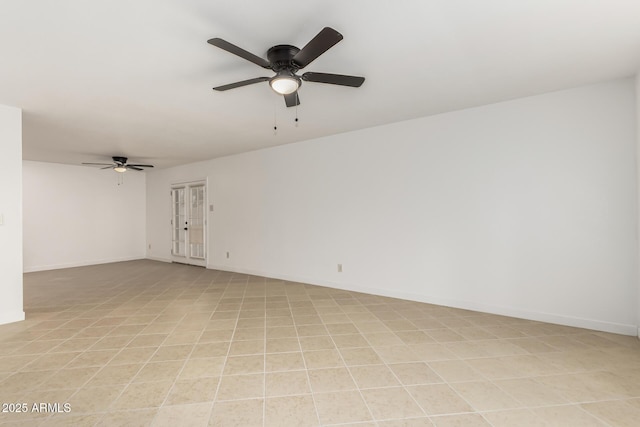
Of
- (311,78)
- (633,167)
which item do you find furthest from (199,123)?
(633,167)

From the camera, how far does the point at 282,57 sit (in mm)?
2160

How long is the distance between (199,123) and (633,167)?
5063 millimetres

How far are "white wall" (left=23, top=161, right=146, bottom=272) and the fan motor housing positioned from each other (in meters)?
7.42

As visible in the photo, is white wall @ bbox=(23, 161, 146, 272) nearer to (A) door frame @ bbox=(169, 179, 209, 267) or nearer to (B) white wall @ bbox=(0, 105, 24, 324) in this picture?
(A) door frame @ bbox=(169, 179, 209, 267)

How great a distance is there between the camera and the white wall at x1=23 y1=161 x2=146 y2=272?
6477 mm

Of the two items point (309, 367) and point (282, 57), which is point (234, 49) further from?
point (309, 367)

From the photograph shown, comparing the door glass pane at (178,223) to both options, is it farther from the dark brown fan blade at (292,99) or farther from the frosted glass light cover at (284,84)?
the frosted glass light cover at (284,84)

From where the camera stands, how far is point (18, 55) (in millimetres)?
2312

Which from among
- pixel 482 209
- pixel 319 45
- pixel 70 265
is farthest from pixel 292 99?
pixel 70 265

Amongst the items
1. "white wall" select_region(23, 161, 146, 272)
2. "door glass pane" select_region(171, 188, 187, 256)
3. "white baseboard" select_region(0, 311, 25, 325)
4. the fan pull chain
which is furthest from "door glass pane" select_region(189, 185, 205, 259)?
"white baseboard" select_region(0, 311, 25, 325)

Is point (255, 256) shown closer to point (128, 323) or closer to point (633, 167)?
point (128, 323)

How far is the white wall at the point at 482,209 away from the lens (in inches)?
118

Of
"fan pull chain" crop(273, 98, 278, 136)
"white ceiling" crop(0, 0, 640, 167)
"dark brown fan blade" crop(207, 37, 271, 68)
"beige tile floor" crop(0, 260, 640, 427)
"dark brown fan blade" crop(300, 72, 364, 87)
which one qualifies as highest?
"fan pull chain" crop(273, 98, 278, 136)

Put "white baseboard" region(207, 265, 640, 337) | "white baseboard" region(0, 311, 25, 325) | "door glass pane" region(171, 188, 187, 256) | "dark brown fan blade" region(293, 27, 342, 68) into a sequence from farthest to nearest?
"door glass pane" region(171, 188, 187, 256), "white baseboard" region(0, 311, 25, 325), "white baseboard" region(207, 265, 640, 337), "dark brown fan blade" region(293, 27, 342, 68)
